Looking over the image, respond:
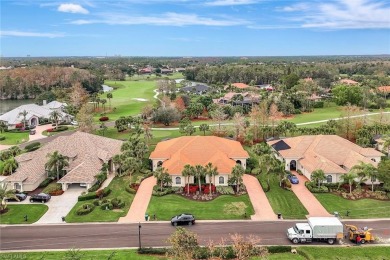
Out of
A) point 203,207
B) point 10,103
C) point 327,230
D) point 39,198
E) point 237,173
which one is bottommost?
point 203,207

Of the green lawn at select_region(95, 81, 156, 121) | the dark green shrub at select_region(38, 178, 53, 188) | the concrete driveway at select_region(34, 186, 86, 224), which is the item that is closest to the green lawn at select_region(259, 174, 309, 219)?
the concrete driveway at select_region(34, 186, 86, 224)

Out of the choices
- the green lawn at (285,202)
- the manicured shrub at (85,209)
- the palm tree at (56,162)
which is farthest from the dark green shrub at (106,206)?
the green lawn at (285,202)

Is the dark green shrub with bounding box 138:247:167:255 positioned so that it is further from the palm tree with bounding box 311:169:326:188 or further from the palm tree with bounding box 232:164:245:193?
the palm tree with bounding box 311:169:326:188

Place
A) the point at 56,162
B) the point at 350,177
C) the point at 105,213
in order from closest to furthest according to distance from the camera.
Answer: the point at 105,213 → the point at 350,177 → the point at 56,162

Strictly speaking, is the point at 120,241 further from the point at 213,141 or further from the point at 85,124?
the point at 85,124

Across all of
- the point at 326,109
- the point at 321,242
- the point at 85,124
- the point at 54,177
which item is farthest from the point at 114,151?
the point at 326,109

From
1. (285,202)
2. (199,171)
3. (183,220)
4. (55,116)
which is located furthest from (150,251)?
(55,116)

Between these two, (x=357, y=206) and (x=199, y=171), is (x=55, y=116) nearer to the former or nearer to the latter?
(x=199, y=171)
